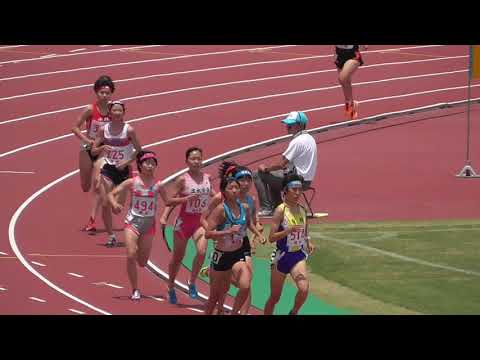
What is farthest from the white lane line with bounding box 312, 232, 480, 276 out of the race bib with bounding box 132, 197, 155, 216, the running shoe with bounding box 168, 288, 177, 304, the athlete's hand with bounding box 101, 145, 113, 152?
the race bib with bounding box 132, 197, 155, 216

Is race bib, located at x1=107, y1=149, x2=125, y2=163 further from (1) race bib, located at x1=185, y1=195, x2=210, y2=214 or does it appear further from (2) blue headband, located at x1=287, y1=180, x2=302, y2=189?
(2) blue headband, located at x1=287, y1=180, x2=302, y2=189

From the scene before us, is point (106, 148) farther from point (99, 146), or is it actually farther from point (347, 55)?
point (347, 55)

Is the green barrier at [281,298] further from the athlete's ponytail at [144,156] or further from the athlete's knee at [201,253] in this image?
the athlete's ponytail at [144,156]

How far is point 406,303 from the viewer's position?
1627 cm

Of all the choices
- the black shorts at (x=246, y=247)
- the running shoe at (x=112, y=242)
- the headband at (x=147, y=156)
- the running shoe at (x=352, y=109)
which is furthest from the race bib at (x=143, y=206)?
the running shoe at (x=352, y=109)

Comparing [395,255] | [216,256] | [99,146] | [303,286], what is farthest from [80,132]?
[303,286]

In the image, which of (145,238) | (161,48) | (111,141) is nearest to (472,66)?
(111,141)

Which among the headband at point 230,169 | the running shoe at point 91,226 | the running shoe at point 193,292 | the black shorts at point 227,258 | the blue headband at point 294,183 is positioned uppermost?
the headband at point 230,169

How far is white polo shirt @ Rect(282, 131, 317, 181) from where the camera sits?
19.3m

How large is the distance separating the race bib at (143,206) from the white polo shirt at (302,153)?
3.49m

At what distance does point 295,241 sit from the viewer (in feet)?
48.6

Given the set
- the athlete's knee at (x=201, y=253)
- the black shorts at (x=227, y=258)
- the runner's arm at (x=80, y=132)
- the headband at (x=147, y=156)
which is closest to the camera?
the black shorts at (x=227, y=258)

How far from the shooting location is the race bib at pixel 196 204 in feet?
53.6
